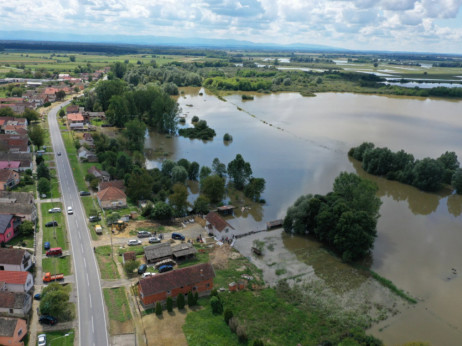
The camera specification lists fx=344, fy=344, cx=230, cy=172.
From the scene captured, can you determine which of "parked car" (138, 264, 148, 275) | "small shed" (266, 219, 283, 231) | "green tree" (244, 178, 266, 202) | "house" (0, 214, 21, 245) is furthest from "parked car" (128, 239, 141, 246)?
"green tree" (244, 178, 266, 202)

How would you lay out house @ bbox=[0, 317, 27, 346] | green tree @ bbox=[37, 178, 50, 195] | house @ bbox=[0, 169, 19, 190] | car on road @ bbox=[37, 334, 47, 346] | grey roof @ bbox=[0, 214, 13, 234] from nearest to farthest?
house @ bbox=[0, 317, 27, 346] < car on road @ bbox=[37, 334, 47, 346] < grey roof @ bbox=[0, 214, 13, 234] < green tree @ bbox=[37, 178, 50, 195] < house @ bbox=[0, 169, 19, 190]

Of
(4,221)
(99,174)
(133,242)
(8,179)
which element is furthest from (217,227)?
(8,179)

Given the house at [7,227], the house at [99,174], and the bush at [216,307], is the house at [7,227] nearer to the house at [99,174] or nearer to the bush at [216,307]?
the house at [99,174]

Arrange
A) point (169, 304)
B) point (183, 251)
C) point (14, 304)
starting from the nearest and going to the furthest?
1. point (14, 304)
2. point (169, 304)
3. point (183, 251)

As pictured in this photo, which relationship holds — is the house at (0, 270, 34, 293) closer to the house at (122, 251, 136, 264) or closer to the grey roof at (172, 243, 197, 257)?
the house at (122, 251, 136, 264)

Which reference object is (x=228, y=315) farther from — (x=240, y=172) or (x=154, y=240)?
(x=240, y=172)

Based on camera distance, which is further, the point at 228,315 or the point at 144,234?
the point at 144,234
